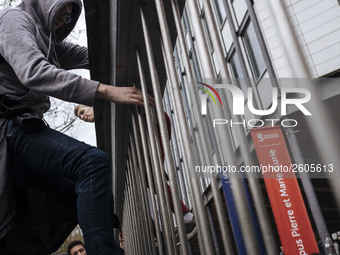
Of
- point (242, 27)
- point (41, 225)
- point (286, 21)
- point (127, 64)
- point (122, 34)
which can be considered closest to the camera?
point (286, 21)

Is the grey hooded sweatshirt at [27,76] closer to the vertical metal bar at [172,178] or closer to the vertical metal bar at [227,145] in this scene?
the vertical metal bar at [172,178]

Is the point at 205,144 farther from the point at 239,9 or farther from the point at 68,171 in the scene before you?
the point at 239,9

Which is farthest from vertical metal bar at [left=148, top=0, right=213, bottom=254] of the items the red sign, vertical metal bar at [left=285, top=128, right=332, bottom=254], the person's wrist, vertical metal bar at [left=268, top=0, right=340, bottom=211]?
the red sign

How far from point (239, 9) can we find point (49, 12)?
862cm

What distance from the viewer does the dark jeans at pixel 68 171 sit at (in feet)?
3.67

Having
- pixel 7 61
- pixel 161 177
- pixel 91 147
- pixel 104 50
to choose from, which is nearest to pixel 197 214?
pixel 161 177

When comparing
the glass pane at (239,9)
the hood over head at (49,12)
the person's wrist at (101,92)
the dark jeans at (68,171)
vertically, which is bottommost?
the dark jeans at (68,171)

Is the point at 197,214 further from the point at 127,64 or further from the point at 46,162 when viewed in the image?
the point at 127,64

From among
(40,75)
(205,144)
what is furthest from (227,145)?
(40,75)

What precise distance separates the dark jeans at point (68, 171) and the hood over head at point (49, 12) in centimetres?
46

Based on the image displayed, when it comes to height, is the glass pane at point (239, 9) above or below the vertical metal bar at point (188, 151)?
above

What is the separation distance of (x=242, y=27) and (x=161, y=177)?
8.60 meters

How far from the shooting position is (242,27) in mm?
9172

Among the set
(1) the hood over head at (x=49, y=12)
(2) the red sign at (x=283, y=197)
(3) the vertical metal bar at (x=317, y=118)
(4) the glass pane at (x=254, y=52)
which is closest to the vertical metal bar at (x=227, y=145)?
(3) the vertical metal bar at (x=317, y=118)
